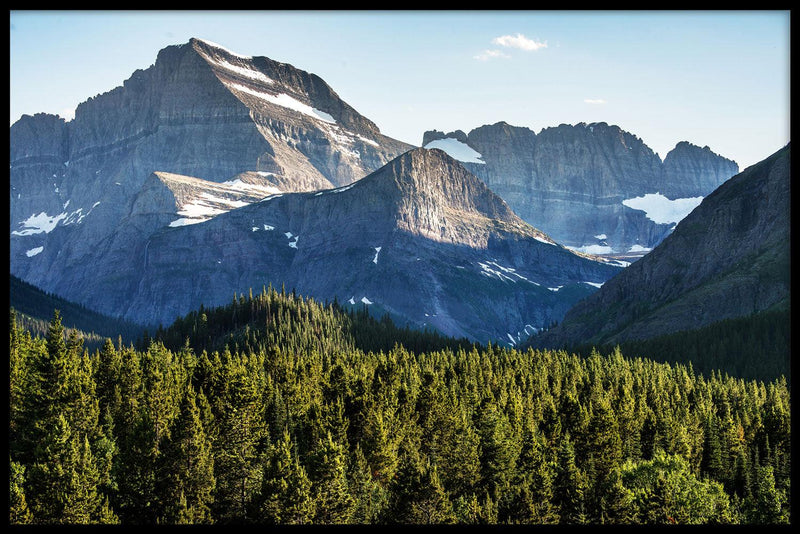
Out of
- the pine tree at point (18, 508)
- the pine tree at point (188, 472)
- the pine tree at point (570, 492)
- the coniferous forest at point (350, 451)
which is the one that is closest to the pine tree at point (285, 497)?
the coniferous forest at point (350, 451)

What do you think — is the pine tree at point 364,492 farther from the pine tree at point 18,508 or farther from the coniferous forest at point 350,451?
the pine tree at point 18,508

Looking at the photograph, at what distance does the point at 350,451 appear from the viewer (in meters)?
118

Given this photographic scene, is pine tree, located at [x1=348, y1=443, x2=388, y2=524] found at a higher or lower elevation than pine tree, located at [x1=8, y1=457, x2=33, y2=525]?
lower

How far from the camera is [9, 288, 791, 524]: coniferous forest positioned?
90312 millimetres

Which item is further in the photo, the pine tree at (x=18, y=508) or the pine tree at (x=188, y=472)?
the pine tree at (x=188, y=472)

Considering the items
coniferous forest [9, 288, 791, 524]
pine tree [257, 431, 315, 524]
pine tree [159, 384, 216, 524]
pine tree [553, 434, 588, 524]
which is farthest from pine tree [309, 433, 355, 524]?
pine tree [553, 434, 588, 524]

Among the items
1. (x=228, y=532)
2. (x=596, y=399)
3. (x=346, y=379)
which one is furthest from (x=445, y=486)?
(x=228, y=532)

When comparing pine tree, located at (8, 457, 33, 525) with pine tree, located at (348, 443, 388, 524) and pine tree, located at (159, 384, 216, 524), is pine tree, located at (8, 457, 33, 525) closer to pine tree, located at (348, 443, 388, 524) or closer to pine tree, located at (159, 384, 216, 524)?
pine tree, located at (159, 384, 216, 524)

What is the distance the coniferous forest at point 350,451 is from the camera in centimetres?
9031

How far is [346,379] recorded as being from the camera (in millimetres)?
141625

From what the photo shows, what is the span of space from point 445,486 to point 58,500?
4949cm

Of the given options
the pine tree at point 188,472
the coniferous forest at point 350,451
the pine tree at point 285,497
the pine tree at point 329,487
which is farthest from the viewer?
the pine tree at point 188,472
